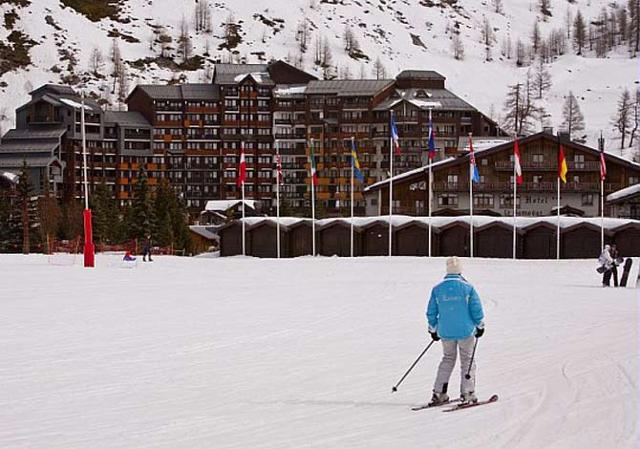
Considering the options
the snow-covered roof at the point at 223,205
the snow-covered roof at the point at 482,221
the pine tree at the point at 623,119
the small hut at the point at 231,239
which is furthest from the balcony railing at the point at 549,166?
the pine tree at the point at 623,119

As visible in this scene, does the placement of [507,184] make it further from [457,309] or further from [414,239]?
[457,309]

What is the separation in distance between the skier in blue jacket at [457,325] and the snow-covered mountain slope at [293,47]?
125532mm

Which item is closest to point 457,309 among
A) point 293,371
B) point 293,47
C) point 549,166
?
point 293,371

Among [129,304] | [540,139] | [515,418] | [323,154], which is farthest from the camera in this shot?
[323,154]

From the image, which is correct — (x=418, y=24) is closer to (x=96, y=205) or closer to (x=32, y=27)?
(x=32, y=27)

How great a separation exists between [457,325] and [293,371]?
3.33m

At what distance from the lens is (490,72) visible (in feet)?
586

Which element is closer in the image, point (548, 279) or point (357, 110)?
point (548, 279)

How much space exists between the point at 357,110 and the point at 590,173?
37.8 m

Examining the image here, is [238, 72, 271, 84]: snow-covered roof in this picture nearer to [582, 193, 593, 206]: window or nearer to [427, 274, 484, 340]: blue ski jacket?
[582, 193, 593, 206]: window

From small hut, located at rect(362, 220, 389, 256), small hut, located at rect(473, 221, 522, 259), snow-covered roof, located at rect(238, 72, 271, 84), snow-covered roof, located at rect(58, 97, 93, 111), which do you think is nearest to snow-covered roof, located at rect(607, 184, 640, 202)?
small hut, located at rect(473, 221, 522, 259)

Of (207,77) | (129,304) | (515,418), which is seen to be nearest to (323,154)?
(207,77)

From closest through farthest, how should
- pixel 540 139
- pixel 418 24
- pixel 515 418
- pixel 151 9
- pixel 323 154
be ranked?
pixel 515 418
pixel 540 139
pixel 323 154
pixel 151 9
pixel 418 24

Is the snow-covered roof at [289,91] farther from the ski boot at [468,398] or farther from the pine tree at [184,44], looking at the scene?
the ski boot at [468,398]
